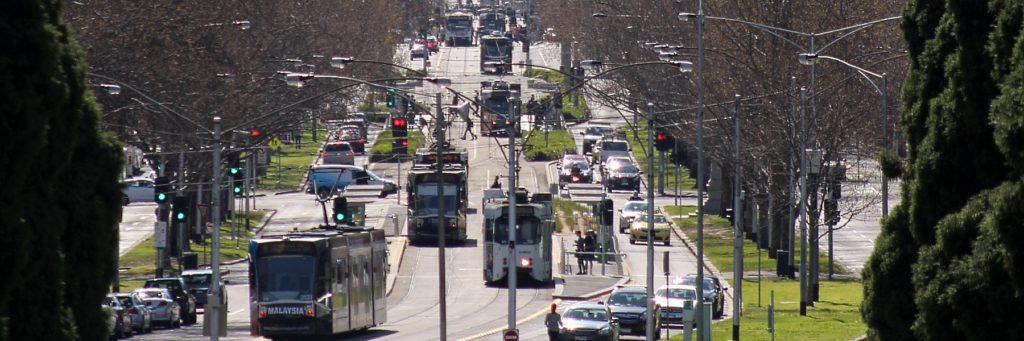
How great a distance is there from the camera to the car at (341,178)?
90.4m

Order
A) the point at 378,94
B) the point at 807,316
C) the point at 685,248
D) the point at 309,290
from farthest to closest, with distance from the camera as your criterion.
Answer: the point at 378,94
the point at 685,248
the point at 807,316
the point at 309,290

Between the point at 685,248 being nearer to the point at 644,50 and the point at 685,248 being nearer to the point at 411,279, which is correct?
the point at 411,279

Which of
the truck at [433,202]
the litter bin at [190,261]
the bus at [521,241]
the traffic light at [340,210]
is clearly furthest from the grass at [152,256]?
the bus at [521,241]

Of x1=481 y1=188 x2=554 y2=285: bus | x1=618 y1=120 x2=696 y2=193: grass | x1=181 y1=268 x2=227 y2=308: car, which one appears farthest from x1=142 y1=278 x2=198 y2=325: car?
x1=618 y1=120 x2=696 y2=193: grass

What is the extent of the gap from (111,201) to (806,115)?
33.7 meters

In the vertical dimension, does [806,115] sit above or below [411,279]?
above

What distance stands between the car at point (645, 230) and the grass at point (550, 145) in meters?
24.2

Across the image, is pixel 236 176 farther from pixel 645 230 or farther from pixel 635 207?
pixel 635 207

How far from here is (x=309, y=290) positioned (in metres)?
45.9

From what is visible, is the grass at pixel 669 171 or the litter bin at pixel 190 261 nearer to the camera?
the litter bin at pixel 190 261

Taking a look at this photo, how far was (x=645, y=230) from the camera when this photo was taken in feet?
257

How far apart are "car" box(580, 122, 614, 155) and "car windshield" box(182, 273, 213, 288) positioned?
52.9 m

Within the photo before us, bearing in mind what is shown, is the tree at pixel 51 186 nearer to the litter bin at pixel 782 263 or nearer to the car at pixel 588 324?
the car at pixel 588 324

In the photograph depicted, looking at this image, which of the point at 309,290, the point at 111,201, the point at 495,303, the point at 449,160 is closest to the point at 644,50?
the point at 449,160
